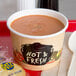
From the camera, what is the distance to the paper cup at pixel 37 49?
0.39 m

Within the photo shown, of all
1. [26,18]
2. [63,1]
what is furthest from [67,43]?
[63,1]

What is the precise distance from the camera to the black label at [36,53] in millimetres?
393

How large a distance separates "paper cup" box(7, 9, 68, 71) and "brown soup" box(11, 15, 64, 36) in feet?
0.05

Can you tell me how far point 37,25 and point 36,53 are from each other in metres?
0.07

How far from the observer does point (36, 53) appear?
1.31 feet

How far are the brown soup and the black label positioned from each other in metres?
0.03

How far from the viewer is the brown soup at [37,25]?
41 centimetres

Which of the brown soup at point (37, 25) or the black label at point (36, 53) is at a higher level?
the brown soup at point (37, 25)

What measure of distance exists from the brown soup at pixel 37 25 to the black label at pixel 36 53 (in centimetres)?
3

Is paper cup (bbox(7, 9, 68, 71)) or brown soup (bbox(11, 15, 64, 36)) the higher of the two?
brown soup (bbox(11, 15, 64, 36))

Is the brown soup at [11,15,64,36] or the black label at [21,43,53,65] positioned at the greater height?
the brown soup at [11,15,64,36]

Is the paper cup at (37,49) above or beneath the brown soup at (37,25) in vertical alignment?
beneath

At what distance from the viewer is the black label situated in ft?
1.29

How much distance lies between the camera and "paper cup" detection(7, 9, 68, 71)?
1.27 feet
